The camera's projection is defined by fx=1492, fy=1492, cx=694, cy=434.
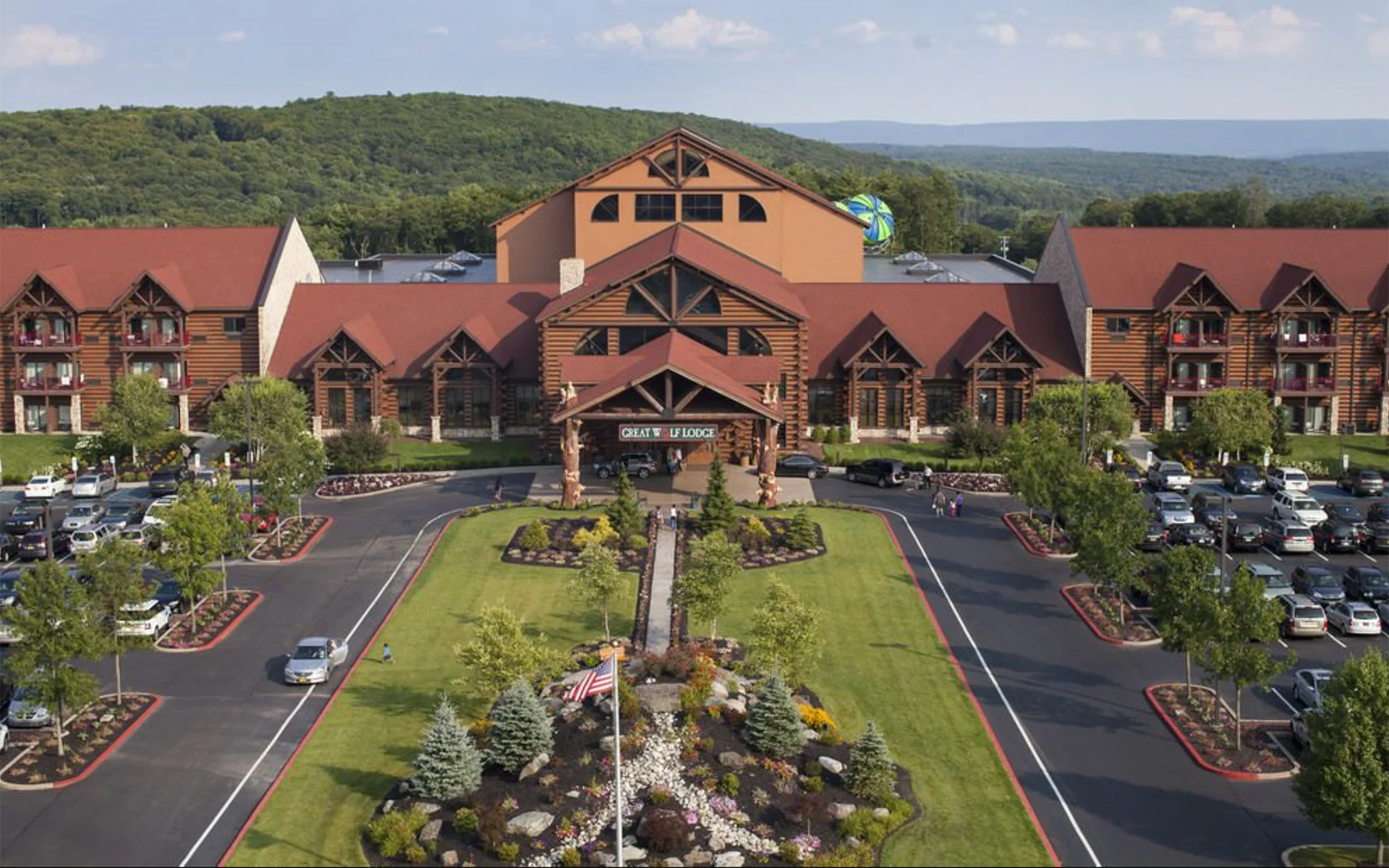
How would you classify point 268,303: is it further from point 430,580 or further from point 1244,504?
point 1244,504

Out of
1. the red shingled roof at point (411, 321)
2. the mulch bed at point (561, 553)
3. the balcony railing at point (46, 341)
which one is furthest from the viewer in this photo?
the balcony railing at point (46, 341)

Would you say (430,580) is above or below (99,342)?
below

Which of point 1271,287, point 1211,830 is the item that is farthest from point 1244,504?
point 1211,830

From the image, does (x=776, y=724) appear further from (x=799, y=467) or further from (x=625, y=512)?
(x=799, y=467)

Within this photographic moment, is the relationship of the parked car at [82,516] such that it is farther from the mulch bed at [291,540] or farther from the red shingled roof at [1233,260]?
the red shingled roof at [1233,260]

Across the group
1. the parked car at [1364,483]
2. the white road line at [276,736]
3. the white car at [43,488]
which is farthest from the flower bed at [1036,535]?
the white car at [43,488]

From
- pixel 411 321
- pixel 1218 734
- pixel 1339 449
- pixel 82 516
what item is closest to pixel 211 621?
pixel 82 516
